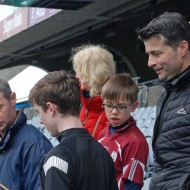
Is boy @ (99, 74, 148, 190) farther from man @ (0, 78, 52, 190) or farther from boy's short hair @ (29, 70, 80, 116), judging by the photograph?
boy's short hair @ (29, 70, 80, 116)

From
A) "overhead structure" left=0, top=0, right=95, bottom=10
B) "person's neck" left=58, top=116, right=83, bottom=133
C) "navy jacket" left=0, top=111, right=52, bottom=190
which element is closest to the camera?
"person's neck" left=58, top=116, right=83, bottom=133

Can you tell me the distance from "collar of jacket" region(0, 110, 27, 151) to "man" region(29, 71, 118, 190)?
0.43m

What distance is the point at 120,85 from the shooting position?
8.77ft

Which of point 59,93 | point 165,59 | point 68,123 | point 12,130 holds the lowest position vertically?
point 12,130

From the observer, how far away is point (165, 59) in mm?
2176

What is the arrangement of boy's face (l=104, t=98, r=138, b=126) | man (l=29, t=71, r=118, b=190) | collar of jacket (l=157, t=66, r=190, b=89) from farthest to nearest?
1. boy's face (l=104, t=98, r=138, b=126)
2. collar of jacket (l=157, t=66, r=190, b=89)
3. man (l=29, t=71, r=118, b=190)

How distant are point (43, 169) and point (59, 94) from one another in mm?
316

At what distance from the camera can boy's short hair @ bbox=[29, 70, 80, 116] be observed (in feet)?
6.66

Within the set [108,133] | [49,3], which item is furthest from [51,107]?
[49,3]

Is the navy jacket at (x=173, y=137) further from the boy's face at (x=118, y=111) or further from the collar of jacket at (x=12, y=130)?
the collar of jacket at (x=12, y=130)

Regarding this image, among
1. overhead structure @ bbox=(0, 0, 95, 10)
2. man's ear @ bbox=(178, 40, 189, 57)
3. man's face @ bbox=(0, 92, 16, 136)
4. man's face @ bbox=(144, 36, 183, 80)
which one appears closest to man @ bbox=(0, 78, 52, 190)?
man's face @ bbox=(0, 92, 16, 136)

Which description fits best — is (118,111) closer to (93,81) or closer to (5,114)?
(93,81)

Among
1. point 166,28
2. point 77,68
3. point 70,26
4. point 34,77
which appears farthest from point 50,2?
point 34,77

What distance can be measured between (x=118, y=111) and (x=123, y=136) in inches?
5.3
